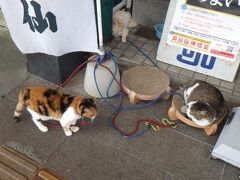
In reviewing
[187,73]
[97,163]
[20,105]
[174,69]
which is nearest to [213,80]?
[187,73]

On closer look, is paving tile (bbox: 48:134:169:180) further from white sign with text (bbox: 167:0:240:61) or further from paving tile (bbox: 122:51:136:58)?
white sign with text (bbox: 167:0:240:61)

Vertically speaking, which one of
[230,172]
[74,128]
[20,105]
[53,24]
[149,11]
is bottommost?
[230,172]

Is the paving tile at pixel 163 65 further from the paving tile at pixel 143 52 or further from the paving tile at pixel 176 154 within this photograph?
the paving tile at pixel 176 154

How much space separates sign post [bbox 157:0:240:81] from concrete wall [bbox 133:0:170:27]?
713mm

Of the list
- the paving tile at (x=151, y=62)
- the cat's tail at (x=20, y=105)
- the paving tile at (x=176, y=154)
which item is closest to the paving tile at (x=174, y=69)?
the paving tile at (x=151, y=62)

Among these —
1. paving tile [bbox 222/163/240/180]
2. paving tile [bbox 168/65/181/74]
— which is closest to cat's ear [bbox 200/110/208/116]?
paving tile [bbox 222/163/240/180]

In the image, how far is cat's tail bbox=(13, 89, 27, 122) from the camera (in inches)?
88.4

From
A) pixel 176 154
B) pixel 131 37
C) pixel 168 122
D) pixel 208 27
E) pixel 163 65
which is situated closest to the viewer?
pixel 176 154

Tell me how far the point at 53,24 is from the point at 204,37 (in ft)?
4.94

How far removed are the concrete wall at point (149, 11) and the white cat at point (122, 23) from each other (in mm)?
358

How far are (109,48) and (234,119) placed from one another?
165 centimetres

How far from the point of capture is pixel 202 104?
2270 millimetres

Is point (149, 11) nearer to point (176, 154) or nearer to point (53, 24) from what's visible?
point (53, 24)

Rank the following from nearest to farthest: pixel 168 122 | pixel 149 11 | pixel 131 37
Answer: pixel 168 122 → pixel 131 37 → pixel 149 11
